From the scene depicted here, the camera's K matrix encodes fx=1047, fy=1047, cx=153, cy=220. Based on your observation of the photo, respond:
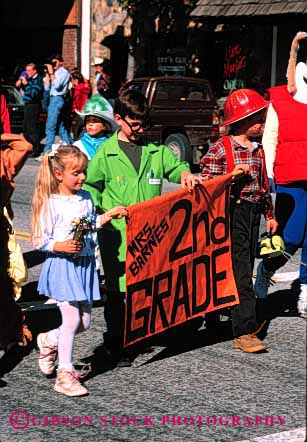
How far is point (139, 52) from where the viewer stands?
29.6m

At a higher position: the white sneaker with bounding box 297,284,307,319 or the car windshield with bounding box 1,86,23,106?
the car windshield with bounding box 1,86,23,106

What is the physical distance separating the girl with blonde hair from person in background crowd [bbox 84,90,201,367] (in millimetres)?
398

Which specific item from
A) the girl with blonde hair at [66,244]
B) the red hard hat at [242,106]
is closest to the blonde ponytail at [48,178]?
the girl with blonde hair at [66,244]

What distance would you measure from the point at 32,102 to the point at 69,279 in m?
15.3

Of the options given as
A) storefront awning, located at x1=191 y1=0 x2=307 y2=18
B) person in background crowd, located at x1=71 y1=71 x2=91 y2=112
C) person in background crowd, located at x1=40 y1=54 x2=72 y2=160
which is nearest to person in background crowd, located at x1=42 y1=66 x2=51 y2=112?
person in background crowd, located at x1=71 y1=71 x2=91 y2=112

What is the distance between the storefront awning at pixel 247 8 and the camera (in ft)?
70.6

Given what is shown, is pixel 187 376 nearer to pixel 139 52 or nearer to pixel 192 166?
pixel 192 166

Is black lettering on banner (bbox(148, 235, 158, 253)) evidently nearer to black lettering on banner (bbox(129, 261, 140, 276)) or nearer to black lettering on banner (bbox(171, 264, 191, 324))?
black lettering on banner (bbox(129, 261, 140, 276))

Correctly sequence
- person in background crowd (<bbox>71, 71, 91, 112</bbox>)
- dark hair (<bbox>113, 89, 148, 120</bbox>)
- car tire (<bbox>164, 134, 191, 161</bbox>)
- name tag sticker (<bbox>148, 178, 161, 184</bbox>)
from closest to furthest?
dark hair (<bbox>113, 89, 148, 120</bbox>) < name tag sticker (<bbox>148, 178, 161, 184</bbox>) < car tire (<bbox>164, 134, 191, 161</bbox>) < person in background crowd (<bbox>71, 71, 91, 112</bbox>)

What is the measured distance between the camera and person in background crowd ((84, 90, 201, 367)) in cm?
629

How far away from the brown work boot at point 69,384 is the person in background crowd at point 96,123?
2.19 metres

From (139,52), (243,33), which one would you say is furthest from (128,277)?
(139,52)

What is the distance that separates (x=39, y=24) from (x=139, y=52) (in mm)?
6204

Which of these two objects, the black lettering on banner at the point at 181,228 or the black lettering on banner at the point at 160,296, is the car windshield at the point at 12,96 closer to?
the black lettering on banner at the point at 181,228
